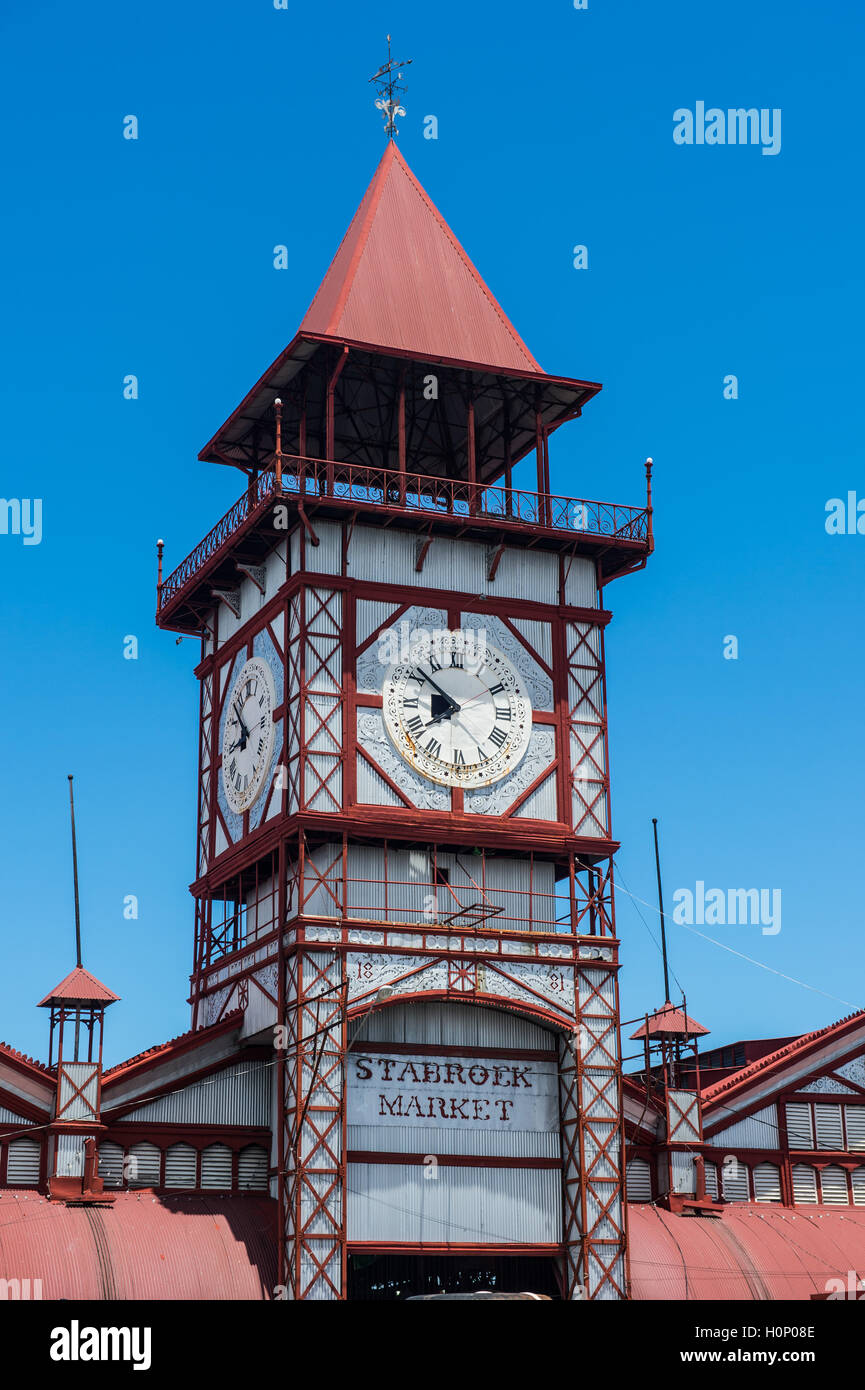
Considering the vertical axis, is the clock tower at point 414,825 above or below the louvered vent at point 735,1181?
above

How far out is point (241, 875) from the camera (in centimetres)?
5816

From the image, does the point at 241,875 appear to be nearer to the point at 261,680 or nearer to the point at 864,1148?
the point at 261,680

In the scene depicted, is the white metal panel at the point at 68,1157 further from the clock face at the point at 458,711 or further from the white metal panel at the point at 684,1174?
the white metal panel at the point at 684,1174

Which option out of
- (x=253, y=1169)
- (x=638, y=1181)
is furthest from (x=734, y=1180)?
(x=253, y=1169)

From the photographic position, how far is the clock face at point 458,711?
55.4 meters

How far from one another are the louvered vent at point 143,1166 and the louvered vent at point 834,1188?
23065 mm

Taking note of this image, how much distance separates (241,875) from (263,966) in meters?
4.56

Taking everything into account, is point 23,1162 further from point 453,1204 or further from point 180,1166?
point 453,1204

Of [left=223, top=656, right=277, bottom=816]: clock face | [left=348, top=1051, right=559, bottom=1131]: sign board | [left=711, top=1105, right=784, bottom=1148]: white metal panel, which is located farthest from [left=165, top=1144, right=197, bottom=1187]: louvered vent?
[left=711, top=1105, right=784, bottom=1148]: white metal panel

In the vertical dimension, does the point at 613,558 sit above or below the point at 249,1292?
above

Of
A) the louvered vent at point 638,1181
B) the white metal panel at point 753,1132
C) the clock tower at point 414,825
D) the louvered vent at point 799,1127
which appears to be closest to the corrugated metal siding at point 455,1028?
the clock tower at point 414,825

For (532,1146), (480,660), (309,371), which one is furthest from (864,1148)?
(309,371)

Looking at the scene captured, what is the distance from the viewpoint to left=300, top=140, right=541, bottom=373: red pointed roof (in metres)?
59.2
